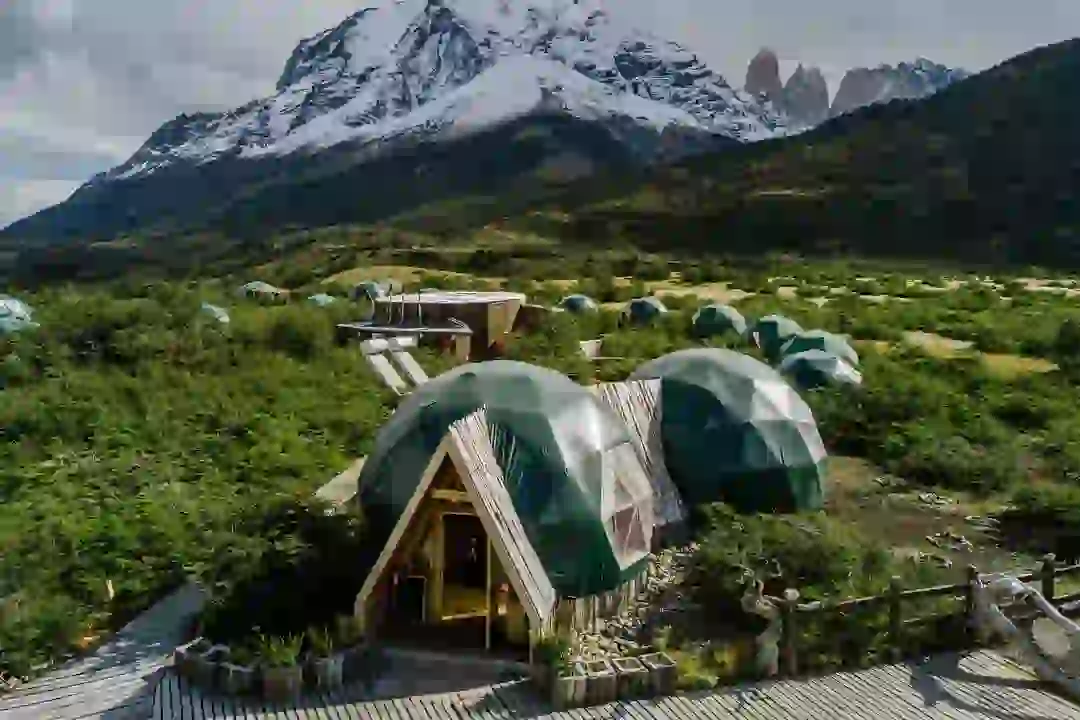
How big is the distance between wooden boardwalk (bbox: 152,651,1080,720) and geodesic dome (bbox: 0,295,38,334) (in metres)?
21.8

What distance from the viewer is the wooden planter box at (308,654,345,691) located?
37.7 feet

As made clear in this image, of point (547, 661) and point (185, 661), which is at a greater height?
point (547, 661)

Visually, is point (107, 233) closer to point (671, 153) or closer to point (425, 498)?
point (671, 153)

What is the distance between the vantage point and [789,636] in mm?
11867

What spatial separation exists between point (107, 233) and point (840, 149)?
112m

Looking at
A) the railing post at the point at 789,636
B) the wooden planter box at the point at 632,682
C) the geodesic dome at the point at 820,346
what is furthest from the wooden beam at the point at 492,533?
the geodesic dome at the point at 820,346

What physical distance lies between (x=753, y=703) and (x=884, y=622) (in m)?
2.27

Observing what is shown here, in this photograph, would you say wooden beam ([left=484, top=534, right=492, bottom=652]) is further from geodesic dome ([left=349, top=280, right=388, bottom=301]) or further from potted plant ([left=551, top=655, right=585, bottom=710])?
geodesic dome ([left=349, top=280, right=388, bottom=301])

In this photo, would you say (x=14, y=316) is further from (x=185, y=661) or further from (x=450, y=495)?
(x=450, y=495)

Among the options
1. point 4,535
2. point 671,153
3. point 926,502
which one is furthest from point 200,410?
point 671,153

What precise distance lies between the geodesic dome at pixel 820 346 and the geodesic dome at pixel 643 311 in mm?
10475

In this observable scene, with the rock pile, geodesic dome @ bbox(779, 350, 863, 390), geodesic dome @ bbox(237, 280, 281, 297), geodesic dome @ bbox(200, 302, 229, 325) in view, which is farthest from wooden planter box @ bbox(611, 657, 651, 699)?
geodesic dome @ bbox(237, 280, 281, 297)

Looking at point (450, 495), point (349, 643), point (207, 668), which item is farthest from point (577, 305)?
point (207, 668)

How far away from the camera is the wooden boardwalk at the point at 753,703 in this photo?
10.7m
